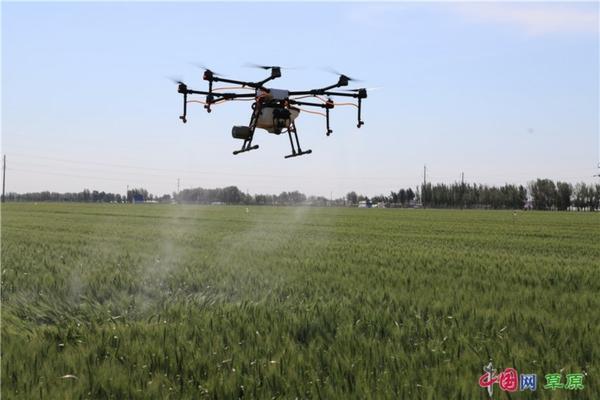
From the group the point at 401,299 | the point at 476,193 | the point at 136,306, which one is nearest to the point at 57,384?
the point at 136,306

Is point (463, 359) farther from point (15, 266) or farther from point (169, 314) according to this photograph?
point (15, 266)

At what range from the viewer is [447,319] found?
9328 millimetres

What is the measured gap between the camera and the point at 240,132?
7.97 meters

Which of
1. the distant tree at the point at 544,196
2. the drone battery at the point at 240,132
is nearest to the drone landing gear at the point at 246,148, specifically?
the drone battery at the point at 240,132

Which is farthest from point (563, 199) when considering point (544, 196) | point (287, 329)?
point (287, 329)

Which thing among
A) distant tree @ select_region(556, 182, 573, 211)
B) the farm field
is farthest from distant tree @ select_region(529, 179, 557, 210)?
the farm field

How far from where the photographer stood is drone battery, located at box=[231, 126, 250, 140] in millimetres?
7954

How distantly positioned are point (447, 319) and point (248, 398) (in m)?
4.47

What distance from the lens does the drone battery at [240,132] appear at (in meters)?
7.95
